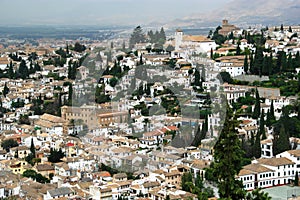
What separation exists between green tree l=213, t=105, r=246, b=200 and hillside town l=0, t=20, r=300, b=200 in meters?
0.01

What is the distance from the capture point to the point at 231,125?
3576mm

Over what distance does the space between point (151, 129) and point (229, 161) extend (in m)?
5.32

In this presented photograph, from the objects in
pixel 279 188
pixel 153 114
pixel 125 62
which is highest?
pixel 125 62

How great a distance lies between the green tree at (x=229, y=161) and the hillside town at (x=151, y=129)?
0.04 feet

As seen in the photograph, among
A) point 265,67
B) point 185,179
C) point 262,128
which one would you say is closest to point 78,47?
point 265,67

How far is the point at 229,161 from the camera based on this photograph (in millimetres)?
3605

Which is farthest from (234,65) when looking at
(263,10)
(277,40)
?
(263,10)

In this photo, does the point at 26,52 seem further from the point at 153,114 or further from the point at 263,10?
the point at 153,114

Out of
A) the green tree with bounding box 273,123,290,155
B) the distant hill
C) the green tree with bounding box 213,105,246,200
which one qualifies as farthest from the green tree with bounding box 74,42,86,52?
the green tree with bounding box 213,105,246,200

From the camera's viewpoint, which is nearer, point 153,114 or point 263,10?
point 153,114

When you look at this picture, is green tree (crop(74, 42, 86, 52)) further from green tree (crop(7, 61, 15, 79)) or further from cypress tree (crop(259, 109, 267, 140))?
cypress tree (crop(259, 109, 267, 140))

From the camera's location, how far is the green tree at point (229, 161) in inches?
141

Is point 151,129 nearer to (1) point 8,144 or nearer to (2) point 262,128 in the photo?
(2) point 262,128

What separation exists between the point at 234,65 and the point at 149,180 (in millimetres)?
7181
